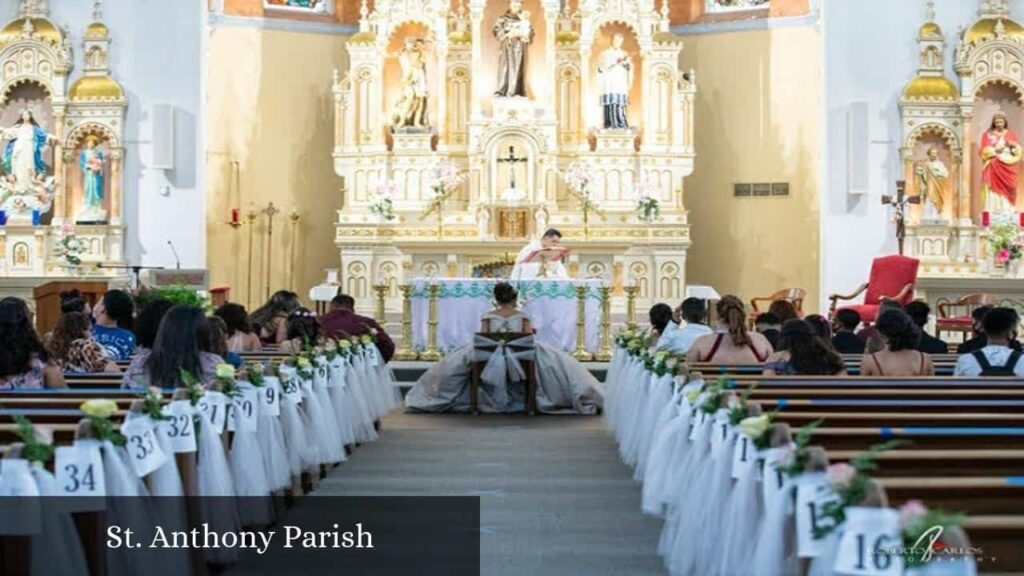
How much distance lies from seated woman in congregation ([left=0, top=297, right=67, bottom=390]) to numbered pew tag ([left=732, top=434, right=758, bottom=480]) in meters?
3.32

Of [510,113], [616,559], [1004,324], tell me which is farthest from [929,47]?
[616,559]

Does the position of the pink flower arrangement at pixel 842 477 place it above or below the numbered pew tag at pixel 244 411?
above

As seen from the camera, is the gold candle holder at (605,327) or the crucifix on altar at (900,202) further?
the crucifix on altar at (900,202)

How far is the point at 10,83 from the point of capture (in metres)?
19.0

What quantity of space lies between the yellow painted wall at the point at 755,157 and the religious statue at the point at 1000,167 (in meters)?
2.17

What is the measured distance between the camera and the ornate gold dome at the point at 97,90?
62.0ft

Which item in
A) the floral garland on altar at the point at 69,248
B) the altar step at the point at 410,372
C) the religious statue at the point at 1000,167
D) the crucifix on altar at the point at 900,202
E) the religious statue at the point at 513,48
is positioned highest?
the religious statue at the point at 513,48

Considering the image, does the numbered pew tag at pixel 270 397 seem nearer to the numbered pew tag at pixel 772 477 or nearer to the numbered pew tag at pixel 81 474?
the numbered pew tag at pixel 81 474

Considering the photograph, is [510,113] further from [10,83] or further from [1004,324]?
[1004,324]

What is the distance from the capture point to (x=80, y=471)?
4.68m

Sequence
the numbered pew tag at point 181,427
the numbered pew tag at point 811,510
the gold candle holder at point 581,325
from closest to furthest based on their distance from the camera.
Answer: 1. the numbered pew tag at point 811,510
2. the numbered pew tag at point 181,427
3. the gold candle holder at point 581,325

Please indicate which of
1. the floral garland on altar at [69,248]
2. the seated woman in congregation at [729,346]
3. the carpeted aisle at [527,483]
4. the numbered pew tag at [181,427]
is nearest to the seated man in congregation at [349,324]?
the carpeted aisle at [527,483]

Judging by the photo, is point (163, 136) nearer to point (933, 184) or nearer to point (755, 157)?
point (755, 157)

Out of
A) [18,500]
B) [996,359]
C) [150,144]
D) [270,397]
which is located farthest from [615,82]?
[18,500]
